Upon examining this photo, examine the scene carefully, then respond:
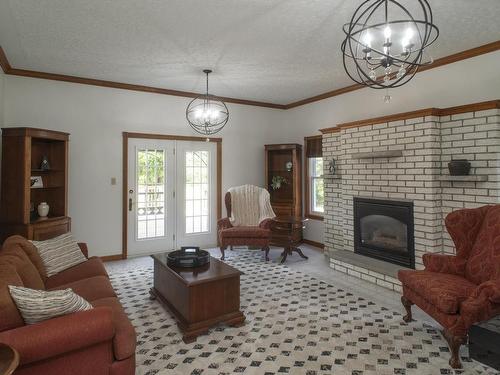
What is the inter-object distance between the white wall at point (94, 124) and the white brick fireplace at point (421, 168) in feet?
9.85

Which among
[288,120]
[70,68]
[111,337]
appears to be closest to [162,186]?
[70,68]

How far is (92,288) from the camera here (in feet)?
8.82

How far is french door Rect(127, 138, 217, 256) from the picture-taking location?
17.7 feet

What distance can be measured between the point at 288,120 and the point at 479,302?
5.09 m

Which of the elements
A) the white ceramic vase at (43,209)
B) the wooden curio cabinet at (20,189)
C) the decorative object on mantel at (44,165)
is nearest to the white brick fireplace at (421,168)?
the wooden curio cabinet at (20,189)

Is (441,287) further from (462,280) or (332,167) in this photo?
(332,167)

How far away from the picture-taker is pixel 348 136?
490 centimetres

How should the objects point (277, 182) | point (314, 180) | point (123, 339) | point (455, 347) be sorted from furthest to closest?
point (277, 182), point (314, 180), point (455, 347), point (123, 339)

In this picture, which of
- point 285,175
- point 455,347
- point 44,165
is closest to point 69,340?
point 455,347

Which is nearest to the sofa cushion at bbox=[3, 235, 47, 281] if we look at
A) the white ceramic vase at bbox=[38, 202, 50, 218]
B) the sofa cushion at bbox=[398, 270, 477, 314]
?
the white ceramic vase at bbox=[38, 202, 50, 218]

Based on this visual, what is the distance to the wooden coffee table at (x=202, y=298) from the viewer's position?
279 cm

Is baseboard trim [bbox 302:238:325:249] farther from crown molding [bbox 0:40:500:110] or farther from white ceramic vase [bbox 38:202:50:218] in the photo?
white ceramic vase [bbox 38:202:50:218]

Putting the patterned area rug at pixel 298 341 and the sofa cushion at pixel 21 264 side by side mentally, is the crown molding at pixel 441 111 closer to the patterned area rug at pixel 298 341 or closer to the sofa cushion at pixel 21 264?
the patterned area rug at pixel 298 341

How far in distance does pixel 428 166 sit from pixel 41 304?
3963 millimetres
